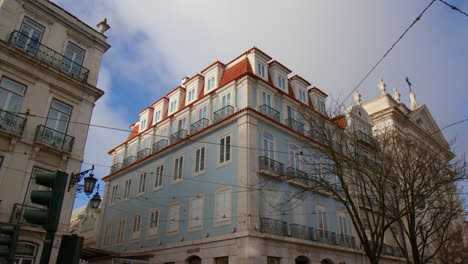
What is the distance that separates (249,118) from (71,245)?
1735cm

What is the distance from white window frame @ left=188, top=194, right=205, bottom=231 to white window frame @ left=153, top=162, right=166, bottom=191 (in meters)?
4.55

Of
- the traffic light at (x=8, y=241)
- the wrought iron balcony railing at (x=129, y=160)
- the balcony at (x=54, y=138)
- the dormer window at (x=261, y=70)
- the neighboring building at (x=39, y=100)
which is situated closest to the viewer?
the traffic light at (x=8, y=241)

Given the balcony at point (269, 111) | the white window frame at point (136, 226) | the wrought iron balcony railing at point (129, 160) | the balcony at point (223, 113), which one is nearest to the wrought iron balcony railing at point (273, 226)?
the balcony at point (269, 111)

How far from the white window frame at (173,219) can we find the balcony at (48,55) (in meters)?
10.8

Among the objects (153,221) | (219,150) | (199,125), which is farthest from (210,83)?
(153,221)

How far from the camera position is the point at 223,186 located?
2095cm

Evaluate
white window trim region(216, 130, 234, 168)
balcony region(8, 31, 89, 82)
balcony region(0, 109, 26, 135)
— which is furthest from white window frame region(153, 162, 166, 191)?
balcony region(0, 109, 26, 135)

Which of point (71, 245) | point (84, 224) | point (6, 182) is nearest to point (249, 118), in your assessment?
point (6, 182)

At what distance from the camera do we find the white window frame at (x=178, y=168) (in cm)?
2486

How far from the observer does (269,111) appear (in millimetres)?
23172

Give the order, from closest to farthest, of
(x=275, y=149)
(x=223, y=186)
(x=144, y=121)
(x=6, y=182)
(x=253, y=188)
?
(x=6, y=182) → (x=253, y=188) → (x=223, y=186) → (x=275, y=149) → (x=144, y=121)

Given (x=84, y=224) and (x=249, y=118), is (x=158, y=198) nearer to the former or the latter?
(x=249, y=118)

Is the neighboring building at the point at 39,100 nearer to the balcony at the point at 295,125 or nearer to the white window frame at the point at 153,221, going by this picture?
the white window frame at the point at 153,221

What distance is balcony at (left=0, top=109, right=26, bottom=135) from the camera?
14.1 metres
